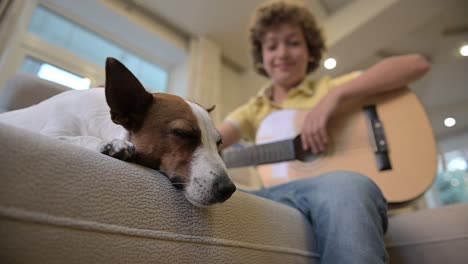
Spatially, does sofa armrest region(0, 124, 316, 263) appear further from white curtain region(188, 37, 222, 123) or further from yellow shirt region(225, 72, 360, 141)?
white curtain region(188, 37, 222, 123)

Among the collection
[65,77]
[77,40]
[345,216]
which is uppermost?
[77,40]

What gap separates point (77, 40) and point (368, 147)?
7.32 ft

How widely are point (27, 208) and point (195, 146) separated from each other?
0.29 metres

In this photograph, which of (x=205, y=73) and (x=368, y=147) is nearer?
(x=368, y=147)

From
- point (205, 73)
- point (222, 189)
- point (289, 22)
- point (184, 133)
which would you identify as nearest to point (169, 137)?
point (184, 133)

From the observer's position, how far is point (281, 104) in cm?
128

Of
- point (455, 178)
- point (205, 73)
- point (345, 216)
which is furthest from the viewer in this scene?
point (455, 178)

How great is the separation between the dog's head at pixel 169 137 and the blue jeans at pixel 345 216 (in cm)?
26

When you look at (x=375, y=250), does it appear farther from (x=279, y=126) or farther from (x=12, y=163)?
(x=279, y=126)

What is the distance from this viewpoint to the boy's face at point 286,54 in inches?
50.4

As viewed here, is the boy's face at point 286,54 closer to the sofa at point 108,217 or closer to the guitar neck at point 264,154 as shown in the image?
the guitar neck at point 264,154

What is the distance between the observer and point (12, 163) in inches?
11.3

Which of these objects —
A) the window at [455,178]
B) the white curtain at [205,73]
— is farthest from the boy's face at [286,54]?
the window at [455,178]

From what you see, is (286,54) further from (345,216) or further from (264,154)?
(345,216)
